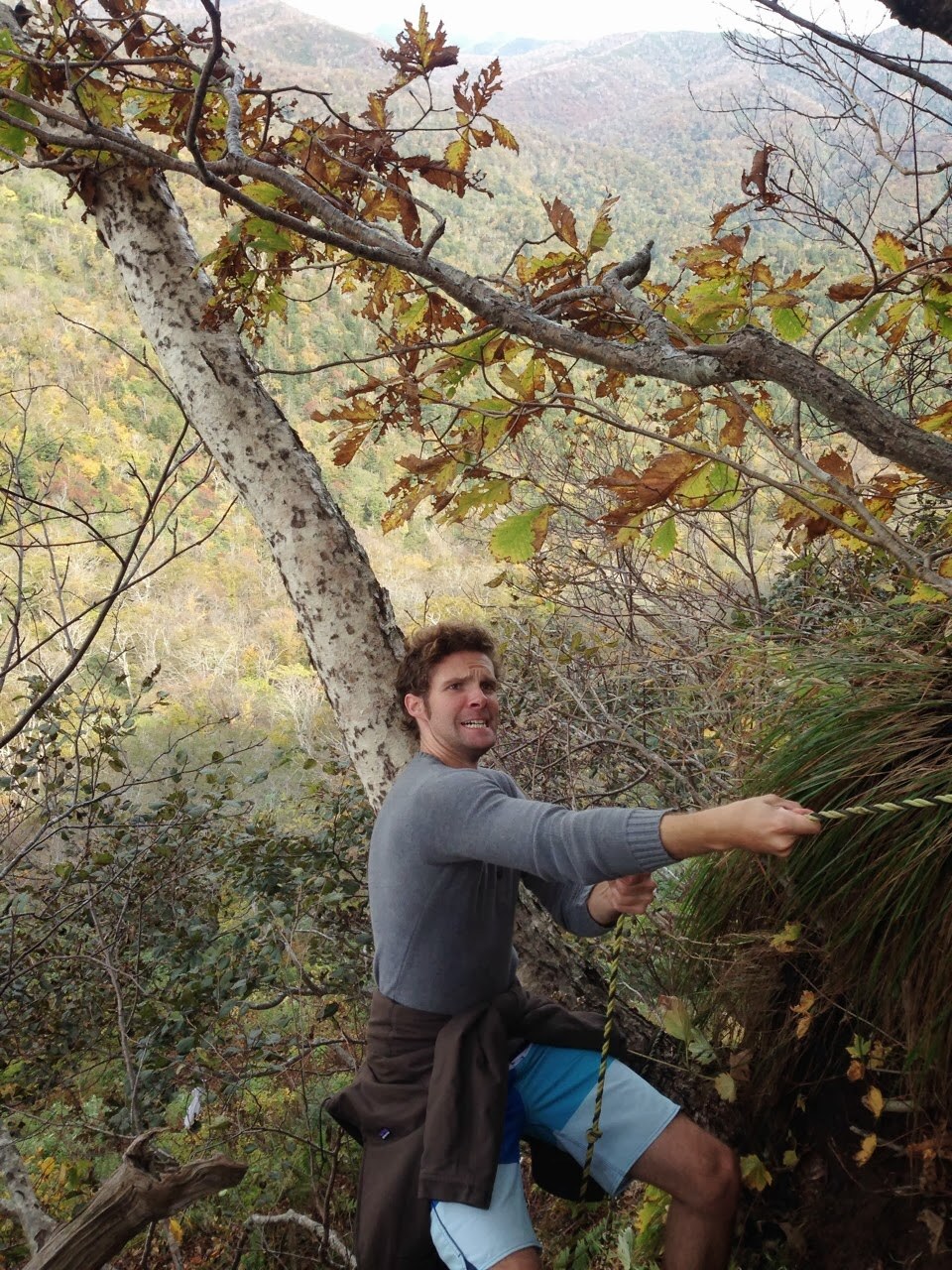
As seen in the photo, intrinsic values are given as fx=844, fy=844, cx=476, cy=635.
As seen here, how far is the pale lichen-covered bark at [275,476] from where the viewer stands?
234cm

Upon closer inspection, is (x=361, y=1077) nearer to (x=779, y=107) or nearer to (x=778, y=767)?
(x=778, y=767)

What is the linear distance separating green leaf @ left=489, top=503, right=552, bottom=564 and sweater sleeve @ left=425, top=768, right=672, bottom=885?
1.61ft

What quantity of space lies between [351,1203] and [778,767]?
3.21 m

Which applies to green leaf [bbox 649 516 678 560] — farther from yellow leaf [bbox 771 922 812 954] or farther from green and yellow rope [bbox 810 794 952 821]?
yellow leaf [bbox 771 922 812 954]

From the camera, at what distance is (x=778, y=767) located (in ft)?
6.42

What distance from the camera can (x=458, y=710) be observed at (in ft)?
6.91

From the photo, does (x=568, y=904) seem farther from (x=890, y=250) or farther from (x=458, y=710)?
(x=890, y=250)

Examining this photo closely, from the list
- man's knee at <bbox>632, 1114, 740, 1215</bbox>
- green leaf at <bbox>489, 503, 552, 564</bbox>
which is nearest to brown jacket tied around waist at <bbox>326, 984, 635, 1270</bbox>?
man's knee at <bbox>632, 1114, 740, 1215</bbox>

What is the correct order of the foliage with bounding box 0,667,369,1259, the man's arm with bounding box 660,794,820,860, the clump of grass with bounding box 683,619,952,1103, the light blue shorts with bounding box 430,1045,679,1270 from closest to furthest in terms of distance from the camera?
the man's arm with bounding box 660,794,820,860, the clump of grass with bounding box 683,619,952,1103, the light blue shorts with bounding box 430,1045,679,1270, the foliage with bounding box 0,667,369,1259

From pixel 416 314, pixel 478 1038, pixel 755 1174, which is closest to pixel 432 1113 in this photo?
pixel 478 1038

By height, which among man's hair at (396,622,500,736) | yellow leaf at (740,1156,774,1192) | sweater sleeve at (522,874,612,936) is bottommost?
yellow leaf at (740,1156,774,1192)

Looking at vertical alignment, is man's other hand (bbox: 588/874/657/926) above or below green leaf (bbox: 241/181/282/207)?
below

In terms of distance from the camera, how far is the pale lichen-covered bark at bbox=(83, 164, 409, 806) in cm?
234

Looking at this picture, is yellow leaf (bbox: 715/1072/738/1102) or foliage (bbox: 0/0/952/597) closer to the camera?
foliage (bbox: 0/0/952/597)
